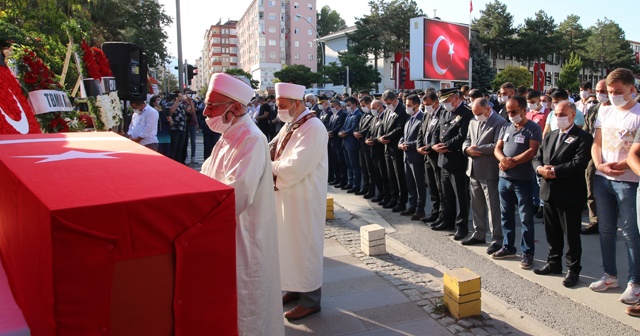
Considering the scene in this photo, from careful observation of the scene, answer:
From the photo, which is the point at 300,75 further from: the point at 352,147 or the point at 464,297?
the point at 464,297

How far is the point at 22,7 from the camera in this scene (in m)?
8.84

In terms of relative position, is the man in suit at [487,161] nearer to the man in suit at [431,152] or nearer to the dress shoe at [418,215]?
the man in suit at [431,152]

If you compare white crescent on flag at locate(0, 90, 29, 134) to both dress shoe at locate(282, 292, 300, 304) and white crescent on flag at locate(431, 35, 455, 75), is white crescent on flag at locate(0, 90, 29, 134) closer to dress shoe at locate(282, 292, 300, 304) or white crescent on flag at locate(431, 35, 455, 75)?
dress shoe at locate(282, 292, 300, 304)

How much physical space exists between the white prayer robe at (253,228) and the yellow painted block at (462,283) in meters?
1.75

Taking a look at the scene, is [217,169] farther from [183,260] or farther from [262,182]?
[183,260]

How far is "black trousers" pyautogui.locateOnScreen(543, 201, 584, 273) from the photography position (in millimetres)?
5000

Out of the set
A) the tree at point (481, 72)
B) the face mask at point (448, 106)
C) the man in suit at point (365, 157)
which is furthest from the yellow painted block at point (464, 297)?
the tree at point (481, 72)

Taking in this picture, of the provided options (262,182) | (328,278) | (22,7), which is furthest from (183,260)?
(22,7)

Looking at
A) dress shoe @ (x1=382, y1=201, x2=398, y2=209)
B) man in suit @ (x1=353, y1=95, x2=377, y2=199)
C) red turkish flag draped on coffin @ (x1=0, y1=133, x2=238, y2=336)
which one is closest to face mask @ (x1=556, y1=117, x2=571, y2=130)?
dress shoe @ (x1=382, y1=201, x2=398, y2=209)

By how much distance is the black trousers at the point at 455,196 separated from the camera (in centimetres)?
684

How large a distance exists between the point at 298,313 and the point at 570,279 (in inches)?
113

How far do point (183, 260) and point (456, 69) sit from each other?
3256 centimetres

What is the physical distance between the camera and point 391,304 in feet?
15.1

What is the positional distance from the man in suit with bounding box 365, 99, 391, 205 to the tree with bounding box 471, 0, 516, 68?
56623 millimetres
